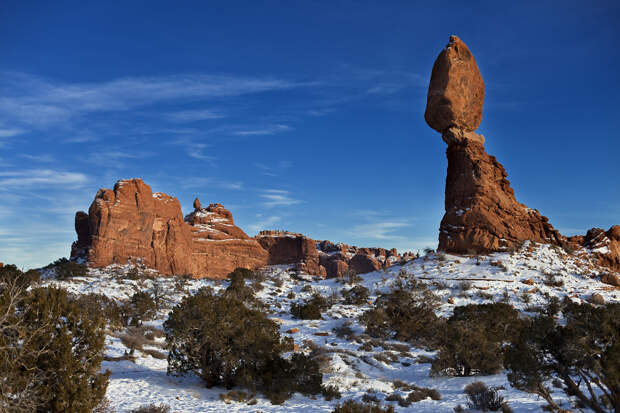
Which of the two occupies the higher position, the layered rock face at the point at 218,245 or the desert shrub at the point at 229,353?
the layered rock face at the point at 218,245

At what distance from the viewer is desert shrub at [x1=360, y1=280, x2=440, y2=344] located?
78.5 feet

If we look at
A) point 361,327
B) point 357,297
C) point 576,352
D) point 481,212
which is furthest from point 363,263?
point 576,352

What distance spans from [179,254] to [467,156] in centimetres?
4455

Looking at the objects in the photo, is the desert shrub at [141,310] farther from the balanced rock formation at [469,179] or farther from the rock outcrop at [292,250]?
the rock outcrop at [292,250]

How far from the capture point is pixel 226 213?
291 feet

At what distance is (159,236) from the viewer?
2435 inches

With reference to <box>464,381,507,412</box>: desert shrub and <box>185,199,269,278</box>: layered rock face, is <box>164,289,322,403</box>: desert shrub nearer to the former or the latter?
<box>464,381,507,412</box>: desert shrub

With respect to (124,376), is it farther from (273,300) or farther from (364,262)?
(364,262)

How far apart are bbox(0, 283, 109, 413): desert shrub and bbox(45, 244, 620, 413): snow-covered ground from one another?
8.21 feet

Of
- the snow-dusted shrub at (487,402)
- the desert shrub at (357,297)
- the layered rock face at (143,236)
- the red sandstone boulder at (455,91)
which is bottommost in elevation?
the snow-dusted shrub at (487,402)

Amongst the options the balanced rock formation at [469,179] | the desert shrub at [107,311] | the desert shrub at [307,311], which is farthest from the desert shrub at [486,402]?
the balanced rock formation at [469,179]

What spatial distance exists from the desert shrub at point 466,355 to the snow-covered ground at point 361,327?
1.49 ft

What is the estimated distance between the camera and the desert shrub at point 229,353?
12.7 metres

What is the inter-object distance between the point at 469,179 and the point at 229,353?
32.8 m
